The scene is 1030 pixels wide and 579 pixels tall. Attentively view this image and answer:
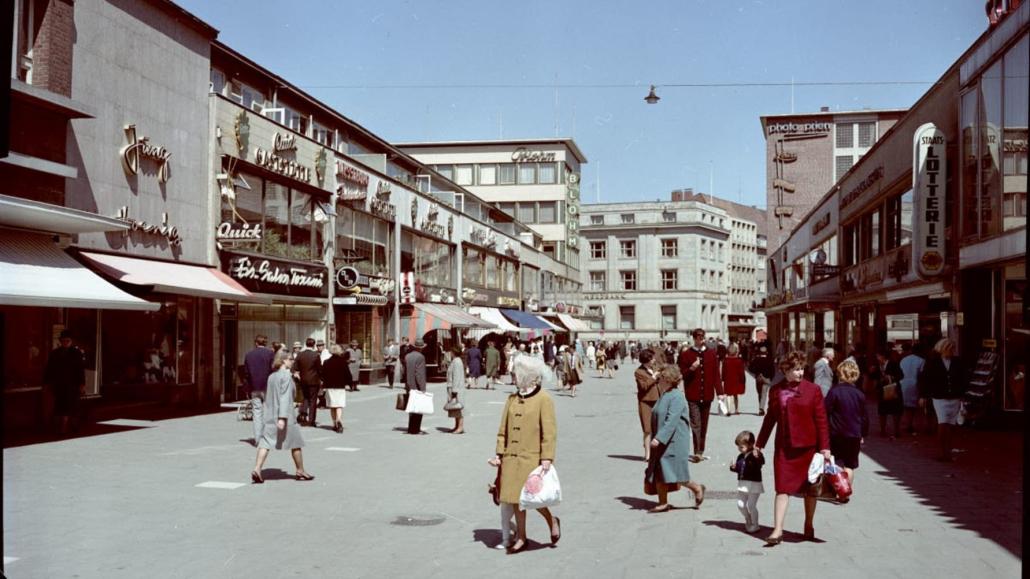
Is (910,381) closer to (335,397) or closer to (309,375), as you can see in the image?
(335,397)

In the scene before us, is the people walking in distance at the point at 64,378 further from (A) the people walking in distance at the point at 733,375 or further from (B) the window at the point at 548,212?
(B) the window at the point at 548,212

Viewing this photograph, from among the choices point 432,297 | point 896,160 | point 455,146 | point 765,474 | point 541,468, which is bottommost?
point 765,474

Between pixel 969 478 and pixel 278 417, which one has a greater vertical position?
pixel 278 417

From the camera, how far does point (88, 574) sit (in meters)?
7.00

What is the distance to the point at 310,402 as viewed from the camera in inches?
757

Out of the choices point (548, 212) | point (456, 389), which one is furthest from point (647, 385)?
point (548, 212)

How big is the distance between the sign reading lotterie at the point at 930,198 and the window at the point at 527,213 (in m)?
55.0

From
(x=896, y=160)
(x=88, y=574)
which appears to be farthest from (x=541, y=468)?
(x=896, y=160)

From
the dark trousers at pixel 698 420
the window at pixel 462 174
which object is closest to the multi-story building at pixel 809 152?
the window at pixel 462 174

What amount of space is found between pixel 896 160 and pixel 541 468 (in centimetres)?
2242

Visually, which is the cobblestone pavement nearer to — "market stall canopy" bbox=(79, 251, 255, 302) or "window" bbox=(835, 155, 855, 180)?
"market stall canopy" bbox=(79, 251, 255, 302)

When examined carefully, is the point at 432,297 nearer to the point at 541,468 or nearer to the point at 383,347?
the point at 383,347

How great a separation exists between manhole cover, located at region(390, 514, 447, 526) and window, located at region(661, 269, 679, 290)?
315 feet

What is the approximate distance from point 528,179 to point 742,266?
5125cm
